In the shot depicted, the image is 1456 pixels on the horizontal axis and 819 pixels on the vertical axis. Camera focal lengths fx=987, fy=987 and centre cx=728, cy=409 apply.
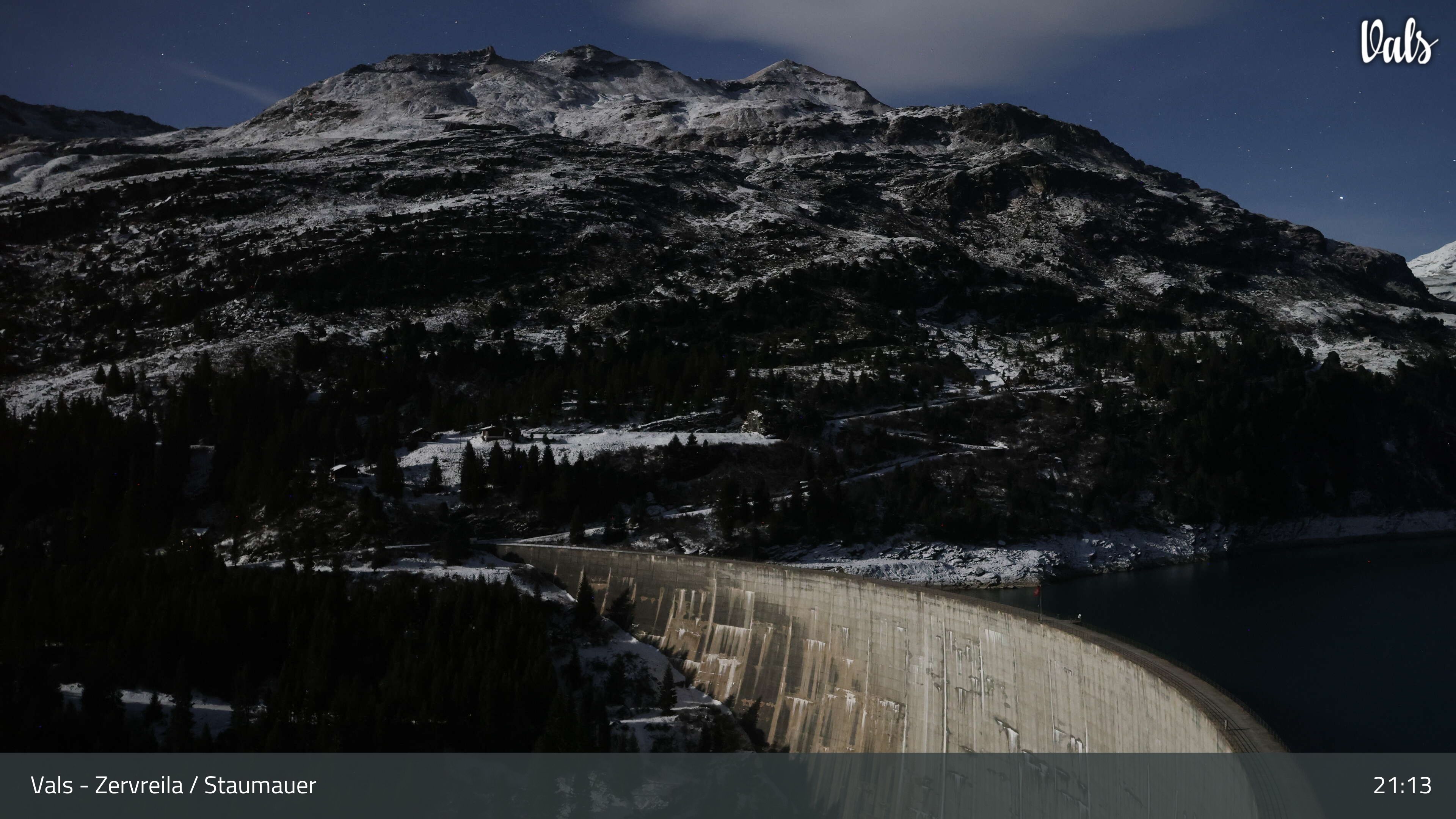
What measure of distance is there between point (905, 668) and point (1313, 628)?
42769 millimetres

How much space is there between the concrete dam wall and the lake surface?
891 centimetres

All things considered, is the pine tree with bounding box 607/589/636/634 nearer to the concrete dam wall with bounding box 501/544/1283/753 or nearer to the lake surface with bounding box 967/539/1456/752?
the concrete dam wall with bounding box 501/544/1283/753

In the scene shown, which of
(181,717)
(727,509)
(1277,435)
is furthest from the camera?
(1277,435)

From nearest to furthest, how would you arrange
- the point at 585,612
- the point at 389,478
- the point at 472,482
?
1. the point at 585,612
2. the point at 389,478
3. the point at 472,482

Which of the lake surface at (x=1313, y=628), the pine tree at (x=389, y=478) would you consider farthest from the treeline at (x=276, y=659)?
the lake surface at (x=1313, y=628)

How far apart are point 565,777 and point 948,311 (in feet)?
522

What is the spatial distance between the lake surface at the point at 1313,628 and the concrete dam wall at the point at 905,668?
29.2ft

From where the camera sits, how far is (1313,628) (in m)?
75.5

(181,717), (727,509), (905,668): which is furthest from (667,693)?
(727,509)

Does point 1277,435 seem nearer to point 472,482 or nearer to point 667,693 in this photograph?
point 472,482

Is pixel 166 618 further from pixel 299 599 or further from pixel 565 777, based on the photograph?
pixel 565 777

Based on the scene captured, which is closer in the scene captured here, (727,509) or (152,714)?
(152,714)

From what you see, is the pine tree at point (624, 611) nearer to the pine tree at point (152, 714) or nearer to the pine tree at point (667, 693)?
the pine tree at point (667, 693)

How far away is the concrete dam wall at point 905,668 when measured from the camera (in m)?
36.5
